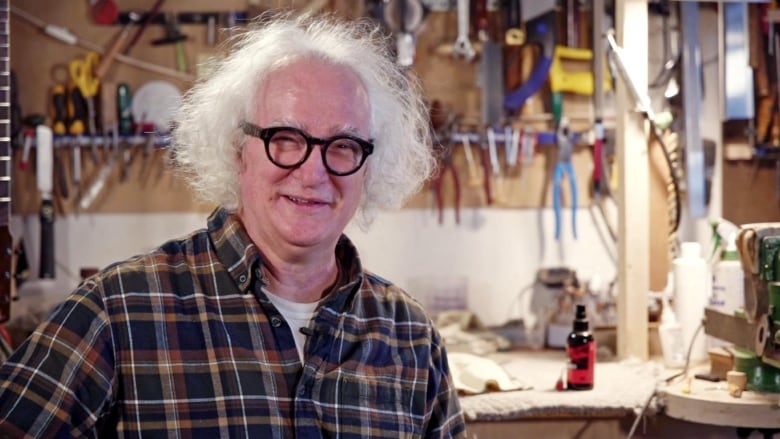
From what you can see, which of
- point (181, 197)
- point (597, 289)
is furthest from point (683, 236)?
point (181, 197)

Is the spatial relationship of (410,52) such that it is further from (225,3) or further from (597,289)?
(597,289)

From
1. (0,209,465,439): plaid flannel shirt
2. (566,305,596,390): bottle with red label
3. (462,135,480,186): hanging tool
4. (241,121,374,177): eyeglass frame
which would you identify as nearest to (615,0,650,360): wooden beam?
(566,305,596,390): bottle with red label

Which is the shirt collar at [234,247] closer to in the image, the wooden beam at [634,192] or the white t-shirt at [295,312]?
the white t-shirt at [295,312]

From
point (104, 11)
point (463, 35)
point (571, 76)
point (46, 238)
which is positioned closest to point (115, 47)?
point (104, 11)

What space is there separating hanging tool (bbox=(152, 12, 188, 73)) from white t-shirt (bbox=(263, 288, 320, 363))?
197 centimetres

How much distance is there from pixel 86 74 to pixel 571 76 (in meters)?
1.52

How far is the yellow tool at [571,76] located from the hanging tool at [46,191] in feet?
5.15

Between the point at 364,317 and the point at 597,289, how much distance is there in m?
1.71

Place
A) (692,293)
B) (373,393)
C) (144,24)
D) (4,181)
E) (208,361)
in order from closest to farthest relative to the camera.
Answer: (208,361) < (373,393) < (4,181) < (692,293) < (144,24)

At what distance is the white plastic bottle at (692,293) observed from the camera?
2.53 metres

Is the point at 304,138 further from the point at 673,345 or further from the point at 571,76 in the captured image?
the point at 571,76

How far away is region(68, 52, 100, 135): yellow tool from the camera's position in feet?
10.4

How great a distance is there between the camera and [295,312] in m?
1.46

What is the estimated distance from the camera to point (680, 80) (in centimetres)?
326
